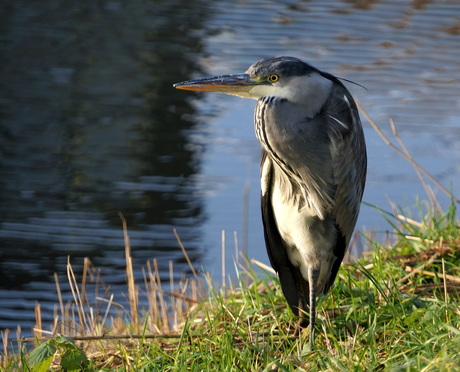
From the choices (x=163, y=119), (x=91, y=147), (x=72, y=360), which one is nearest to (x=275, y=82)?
(x=72, y=360)

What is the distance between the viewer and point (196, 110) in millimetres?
13758

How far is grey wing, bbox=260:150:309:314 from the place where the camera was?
4844 millimetres

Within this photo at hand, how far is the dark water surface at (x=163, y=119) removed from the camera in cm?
977

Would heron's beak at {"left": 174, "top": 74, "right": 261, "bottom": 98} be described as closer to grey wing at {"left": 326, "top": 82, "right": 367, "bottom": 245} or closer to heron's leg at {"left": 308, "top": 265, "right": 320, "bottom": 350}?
grey wing at {"left": 326, "top": 82, "right": 367, "bottom": 245}

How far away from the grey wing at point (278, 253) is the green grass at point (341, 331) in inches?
5.0

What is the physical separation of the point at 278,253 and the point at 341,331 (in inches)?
22.8

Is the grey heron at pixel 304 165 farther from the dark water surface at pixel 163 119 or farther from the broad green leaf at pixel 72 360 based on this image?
the dark water surface at pixel 163 119

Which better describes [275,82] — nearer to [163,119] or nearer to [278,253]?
[278,253]

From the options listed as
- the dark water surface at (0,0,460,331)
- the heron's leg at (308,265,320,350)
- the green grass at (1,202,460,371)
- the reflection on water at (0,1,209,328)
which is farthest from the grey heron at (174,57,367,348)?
the reflection on water at (0,1,209,328)

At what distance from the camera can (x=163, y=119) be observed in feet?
44.5

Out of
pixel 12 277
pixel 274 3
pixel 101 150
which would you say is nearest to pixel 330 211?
pixel 12 277

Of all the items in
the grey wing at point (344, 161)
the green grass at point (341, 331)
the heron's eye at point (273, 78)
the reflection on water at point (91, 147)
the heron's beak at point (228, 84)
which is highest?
the heron's eye at point (273, 78)

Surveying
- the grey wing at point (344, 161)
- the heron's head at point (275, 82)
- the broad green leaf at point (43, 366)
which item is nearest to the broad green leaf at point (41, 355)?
the broad green leaf at point (43, 366)

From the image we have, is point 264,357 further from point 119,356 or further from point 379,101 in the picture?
point 379,101
